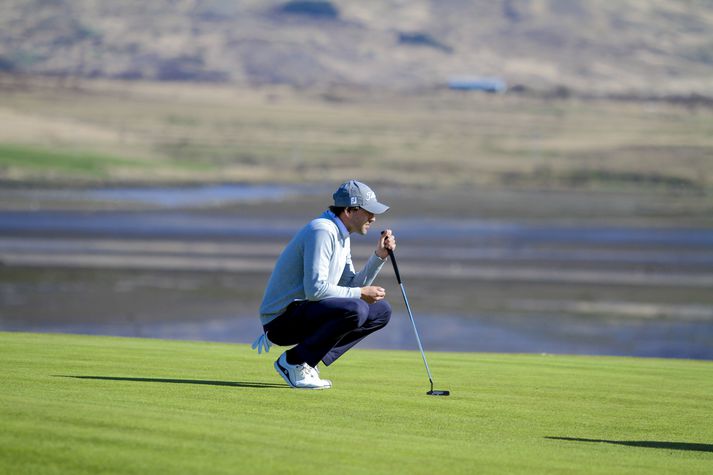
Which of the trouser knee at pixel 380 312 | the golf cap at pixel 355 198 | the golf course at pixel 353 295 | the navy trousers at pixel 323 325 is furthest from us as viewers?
the trouser knee at pixel 380 312

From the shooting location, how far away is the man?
9664 mm

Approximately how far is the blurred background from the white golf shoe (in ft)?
42.9

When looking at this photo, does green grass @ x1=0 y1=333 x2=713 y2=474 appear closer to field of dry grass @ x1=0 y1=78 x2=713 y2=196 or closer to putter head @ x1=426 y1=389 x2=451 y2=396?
putter head @ x1=426 y1=389 x2=451 y2=396

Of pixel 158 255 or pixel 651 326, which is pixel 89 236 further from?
pixel 651 326

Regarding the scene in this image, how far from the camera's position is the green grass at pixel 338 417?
6.95 meters

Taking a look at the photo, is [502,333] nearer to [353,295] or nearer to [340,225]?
[353,295]

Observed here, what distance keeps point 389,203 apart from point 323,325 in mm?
53740

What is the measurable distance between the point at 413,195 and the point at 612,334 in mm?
43953

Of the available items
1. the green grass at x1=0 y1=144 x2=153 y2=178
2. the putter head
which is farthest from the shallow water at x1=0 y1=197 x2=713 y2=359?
the green grass at x1=0 y1=144 x2=153 y2=178

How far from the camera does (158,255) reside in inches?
1524

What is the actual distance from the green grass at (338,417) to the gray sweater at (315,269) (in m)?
0.74

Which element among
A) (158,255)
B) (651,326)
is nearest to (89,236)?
(158,255)

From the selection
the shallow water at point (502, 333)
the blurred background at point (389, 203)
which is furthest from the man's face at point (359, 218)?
the blurred background at point (389, 203)

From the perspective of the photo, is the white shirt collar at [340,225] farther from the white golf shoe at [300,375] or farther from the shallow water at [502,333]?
the shallow water at [502,333]
